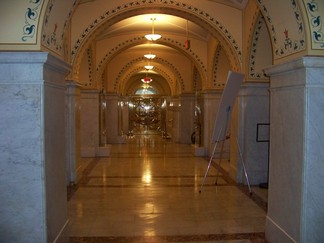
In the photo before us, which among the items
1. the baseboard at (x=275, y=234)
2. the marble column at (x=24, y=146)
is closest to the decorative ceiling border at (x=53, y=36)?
the marble column at (x=24, y=146)

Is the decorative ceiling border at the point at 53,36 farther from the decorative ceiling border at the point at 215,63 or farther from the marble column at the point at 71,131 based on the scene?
the decorative ceiling border at the point at 215,63

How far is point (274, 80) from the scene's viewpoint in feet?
14.3

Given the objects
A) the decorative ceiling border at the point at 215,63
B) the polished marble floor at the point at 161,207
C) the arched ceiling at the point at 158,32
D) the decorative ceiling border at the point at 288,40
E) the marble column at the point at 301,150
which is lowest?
the polished marble floor at the point at 161,207

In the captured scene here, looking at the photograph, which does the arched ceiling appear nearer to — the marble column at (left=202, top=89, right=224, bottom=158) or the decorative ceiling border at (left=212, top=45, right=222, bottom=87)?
the decorative ceiling border at (left=212, top=45, right=222, bottom=87)

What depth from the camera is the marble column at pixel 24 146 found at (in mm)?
3441

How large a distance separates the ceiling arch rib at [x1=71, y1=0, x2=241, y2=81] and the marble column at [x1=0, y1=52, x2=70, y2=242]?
431 cm

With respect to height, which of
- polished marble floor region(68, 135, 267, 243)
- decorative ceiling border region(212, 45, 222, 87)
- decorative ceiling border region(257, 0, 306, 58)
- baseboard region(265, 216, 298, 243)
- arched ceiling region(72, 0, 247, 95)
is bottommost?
polished marble floor region(68, 135, 267, 243)

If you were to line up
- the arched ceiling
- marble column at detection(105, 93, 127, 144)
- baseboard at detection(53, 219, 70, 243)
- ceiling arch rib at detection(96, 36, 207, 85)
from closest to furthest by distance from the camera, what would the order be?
1. baseboard at detection(53, 219, 70, 243)
2. the arched ceiling
3. ceiling arch rib at detection(96, 36, 207, 85)
4. marble column at detection(105, 93, 127, 144)

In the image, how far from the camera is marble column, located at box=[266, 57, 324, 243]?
3.59 meters

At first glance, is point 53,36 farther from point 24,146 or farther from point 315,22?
point 315,22

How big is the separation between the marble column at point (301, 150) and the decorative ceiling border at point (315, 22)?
17 centimetres

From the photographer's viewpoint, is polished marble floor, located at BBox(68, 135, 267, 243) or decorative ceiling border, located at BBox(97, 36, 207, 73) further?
decorative ceiling border, located at BBox(97, 36, 207, 73)

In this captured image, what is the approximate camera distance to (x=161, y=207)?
596 centimetres

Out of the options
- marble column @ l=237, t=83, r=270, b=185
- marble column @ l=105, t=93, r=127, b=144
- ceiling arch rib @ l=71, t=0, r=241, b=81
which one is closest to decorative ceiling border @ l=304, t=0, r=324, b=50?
marble column @ l=237, t=83, r=270, b=185
